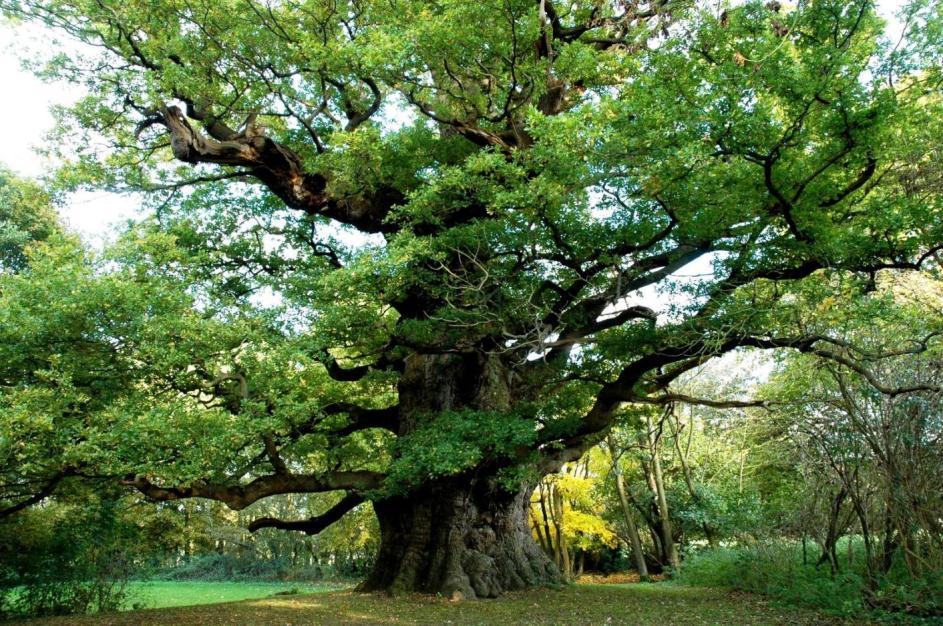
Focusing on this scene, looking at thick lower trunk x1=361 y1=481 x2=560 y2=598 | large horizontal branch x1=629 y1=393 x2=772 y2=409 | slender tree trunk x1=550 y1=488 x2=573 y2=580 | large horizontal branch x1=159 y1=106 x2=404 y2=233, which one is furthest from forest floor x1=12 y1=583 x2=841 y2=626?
slender tree trunk x1=550 y1=488 x2=573 y2=580

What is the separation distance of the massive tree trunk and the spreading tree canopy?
53mm

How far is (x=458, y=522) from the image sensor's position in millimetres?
10969

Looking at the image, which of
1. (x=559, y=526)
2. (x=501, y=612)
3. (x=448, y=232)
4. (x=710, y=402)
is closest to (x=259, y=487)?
(x=501, y=612)

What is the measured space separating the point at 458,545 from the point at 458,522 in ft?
1.23

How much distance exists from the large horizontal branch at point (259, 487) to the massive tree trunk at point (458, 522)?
879 mm

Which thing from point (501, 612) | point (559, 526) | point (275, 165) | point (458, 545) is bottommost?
point (501, 612)

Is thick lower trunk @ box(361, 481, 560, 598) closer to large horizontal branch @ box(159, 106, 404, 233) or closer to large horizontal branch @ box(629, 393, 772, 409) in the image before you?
large horizontal branch @ box(629, 393, 772, 409)

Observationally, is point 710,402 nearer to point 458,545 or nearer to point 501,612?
point 501,612

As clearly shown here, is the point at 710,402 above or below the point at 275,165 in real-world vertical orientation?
below

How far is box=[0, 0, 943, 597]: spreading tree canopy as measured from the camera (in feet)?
22.9

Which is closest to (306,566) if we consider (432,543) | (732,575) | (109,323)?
(432,543)

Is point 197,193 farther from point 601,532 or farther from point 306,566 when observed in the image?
point 306,566

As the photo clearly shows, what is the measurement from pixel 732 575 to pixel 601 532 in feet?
22.6

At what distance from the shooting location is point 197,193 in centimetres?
1146
